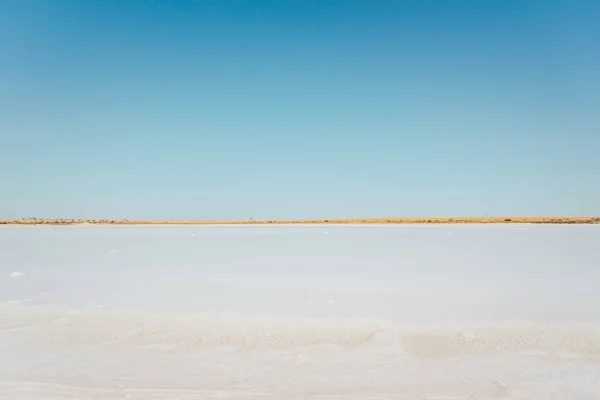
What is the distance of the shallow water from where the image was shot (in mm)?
3248

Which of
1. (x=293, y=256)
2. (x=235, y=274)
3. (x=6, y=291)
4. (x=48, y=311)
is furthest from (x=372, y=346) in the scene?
(x=293, y=256)

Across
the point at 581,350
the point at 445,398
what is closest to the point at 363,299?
the point at 581,350

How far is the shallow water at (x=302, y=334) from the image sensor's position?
3.25 metres

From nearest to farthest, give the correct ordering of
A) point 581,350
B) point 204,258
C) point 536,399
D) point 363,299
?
1. point 536,399
2. point 581,350
3. point 363,299
4. point 204,258

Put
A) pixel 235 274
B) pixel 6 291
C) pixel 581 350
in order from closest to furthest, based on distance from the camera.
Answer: pixel 581 350 < pixel 6 291 < pixel 235 274

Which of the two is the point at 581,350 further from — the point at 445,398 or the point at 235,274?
the point at 235,274

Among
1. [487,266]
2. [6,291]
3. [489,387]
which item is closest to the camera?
[489,387]

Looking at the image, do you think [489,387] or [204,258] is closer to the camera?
[489,387]

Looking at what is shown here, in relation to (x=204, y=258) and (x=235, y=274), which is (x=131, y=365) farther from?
(x=204, y=258)

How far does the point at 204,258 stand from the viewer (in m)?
11.1

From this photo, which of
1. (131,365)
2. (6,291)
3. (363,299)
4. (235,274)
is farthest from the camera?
(235,274)

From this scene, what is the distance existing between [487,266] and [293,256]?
4546mm

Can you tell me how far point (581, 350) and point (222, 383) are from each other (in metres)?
3.18

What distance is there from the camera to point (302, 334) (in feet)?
15.0
